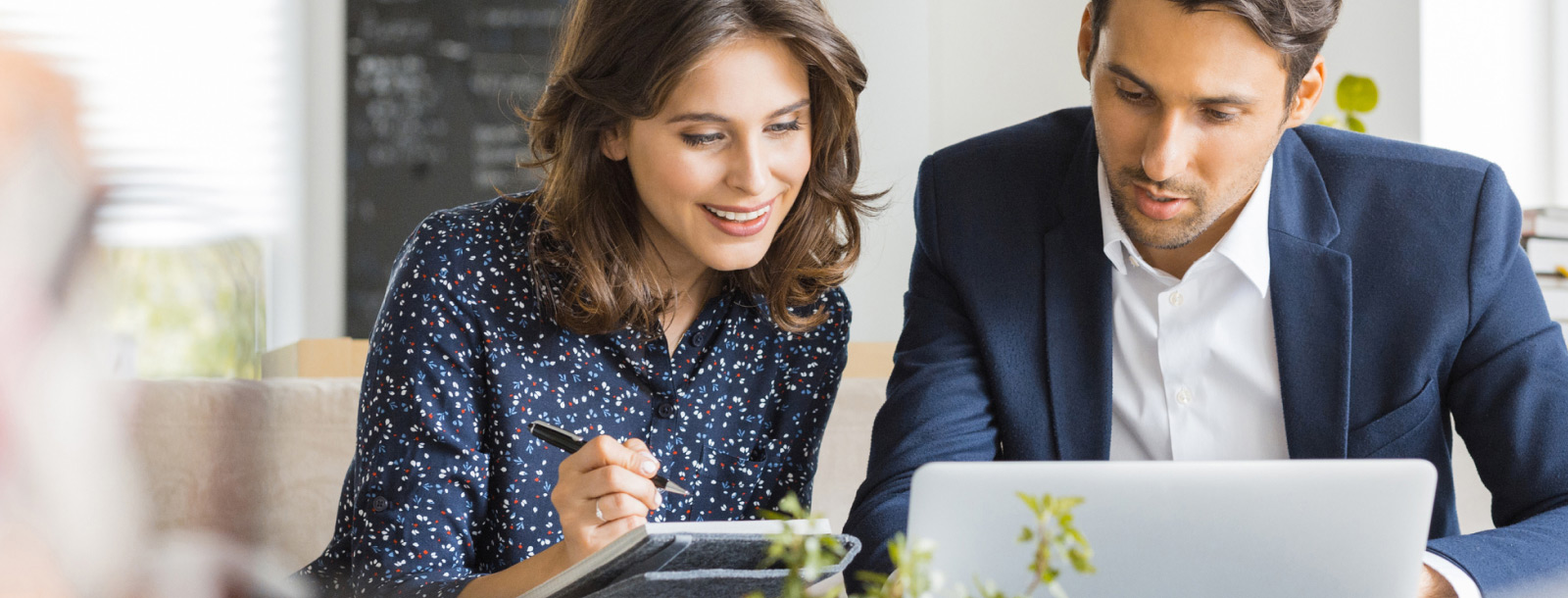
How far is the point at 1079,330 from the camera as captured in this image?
143 centimetres

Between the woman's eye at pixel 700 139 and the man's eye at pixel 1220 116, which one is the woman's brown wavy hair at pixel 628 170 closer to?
the woman's eye at pixel 700 139

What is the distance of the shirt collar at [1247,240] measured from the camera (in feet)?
4.50

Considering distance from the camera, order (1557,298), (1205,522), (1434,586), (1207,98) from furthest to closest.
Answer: (1557,298), (1207,98), (1434,586), (1205,522)

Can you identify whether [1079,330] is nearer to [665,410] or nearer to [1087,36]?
[1087,36]

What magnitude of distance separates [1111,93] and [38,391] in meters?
1.00

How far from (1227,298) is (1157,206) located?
170mm

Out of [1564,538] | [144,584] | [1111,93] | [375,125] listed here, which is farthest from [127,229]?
[375,125]

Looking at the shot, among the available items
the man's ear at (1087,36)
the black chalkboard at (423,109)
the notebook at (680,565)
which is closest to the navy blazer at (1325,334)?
the man's ear at (1087,36)

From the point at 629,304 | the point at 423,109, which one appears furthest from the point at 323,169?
the point at 629,304

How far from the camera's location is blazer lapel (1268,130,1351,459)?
1.33 meters

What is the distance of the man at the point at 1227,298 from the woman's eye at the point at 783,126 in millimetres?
221

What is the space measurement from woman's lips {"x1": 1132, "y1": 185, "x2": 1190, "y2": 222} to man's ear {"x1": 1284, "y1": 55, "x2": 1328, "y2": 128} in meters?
0.15

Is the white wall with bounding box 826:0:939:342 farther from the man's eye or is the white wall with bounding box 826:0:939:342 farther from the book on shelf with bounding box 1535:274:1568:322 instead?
the man's eye

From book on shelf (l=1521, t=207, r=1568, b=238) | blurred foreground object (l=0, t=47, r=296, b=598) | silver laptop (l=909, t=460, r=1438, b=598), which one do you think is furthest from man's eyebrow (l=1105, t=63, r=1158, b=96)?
book on shelf (l=1521, t=207, r=1568, b=238)
